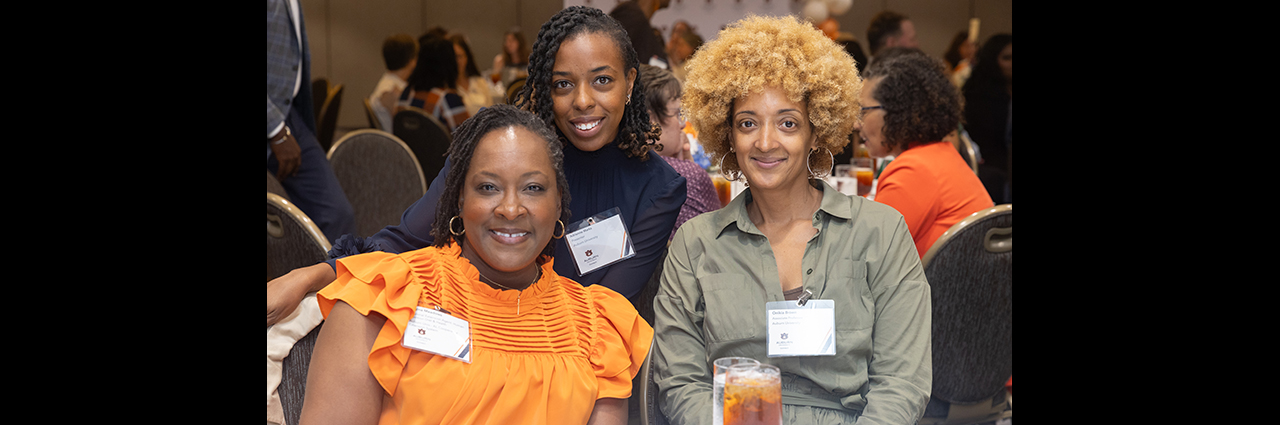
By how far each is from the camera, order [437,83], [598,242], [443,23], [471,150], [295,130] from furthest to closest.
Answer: [443,23], [437,83], [295,130], [598,242], [471,150]

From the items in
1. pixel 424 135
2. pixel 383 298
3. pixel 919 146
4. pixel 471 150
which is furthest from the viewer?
pixel 424 135

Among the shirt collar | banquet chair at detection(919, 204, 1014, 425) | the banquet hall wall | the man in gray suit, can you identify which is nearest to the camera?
the shirt collar

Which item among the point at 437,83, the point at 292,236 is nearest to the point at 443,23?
the point at 437,83

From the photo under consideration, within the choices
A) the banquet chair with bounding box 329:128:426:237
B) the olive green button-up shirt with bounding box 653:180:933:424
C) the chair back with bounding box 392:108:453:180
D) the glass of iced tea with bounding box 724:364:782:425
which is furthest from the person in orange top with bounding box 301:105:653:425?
the chair back with bounding box 392:108:453:180

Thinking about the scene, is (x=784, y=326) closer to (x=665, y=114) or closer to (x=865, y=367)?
(x=865, y=367)

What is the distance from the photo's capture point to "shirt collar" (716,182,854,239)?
180 cm

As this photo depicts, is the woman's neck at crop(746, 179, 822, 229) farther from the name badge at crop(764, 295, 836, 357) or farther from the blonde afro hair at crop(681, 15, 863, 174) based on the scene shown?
the name badge at crop(764, 295, 836, 357)

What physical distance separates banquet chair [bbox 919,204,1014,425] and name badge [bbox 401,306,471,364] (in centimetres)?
127

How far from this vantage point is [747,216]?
6.03 feet

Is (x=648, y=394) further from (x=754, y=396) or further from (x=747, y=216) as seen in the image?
(x=747, y=216)

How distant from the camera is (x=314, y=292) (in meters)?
1.73

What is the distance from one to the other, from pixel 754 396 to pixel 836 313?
1.69 ft

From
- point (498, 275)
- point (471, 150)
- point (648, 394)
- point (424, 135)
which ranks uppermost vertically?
point (424, 135)
